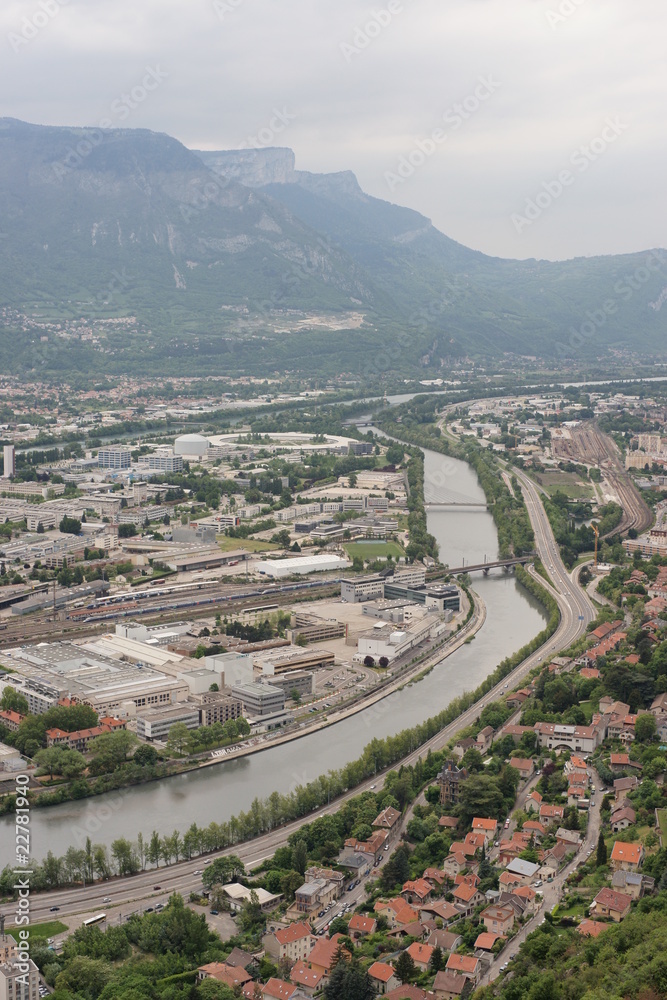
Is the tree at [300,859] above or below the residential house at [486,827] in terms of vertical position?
below

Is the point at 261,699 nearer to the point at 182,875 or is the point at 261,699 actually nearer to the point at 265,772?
the point at 265,772

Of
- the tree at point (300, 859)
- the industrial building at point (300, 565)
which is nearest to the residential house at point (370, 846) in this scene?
the tree at point (300, 859)

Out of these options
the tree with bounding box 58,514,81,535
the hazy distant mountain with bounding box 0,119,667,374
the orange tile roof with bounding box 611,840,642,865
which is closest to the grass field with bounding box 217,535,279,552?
the tree with bounding box 58,514,81,535

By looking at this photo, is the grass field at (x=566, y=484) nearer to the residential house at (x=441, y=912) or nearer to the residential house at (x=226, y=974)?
the residential house at (x=441, y=912)

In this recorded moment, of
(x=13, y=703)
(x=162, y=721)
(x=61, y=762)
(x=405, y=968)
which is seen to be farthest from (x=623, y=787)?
(x=13, y=703)

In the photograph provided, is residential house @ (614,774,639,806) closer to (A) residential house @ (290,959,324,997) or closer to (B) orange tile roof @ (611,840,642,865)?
(B) orange tile roof @ (611,840,642,865)

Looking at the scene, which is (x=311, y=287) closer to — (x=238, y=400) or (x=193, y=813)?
(x=238, y=400)

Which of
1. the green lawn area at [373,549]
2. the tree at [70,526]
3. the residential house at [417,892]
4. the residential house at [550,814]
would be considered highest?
the tree at [70,526]
